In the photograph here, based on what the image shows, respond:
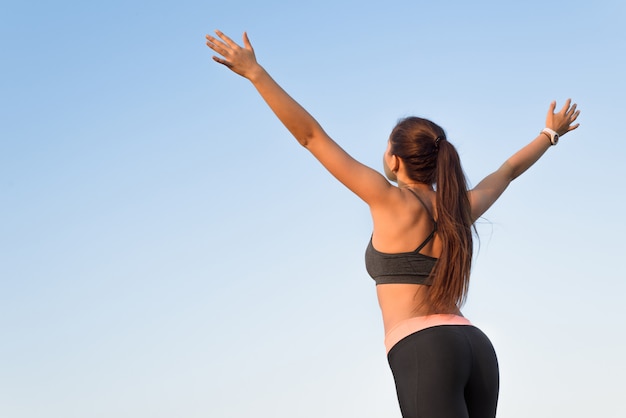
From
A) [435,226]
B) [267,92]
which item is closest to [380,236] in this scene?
[435,226]

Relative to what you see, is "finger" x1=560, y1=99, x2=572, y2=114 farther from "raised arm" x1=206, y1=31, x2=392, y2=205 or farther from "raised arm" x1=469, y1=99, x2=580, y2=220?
"raised arm" x1=206, y1=31, x2=392, y2=205

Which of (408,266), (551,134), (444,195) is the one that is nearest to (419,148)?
(444,195)

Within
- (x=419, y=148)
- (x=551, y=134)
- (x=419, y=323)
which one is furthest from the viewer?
(x=551, y=134)

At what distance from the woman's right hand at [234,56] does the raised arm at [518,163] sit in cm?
140

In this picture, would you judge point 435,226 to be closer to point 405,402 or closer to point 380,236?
point 380,236

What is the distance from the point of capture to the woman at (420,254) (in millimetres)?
3832

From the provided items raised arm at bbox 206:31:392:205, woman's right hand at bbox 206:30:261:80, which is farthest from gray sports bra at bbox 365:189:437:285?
woman's right hand at bbox 206:30:261:80

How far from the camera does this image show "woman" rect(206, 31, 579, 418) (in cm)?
383

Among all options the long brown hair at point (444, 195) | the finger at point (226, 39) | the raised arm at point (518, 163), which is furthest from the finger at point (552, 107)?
the finger at point (226, 39)

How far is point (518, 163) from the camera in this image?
507 cm

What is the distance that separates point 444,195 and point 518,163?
115cm

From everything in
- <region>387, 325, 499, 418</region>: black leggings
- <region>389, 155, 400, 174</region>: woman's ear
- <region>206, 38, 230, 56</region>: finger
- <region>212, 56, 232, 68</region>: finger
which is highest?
<region>206, 38, 230, 56</region>: finger

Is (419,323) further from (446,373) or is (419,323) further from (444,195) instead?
(444,195)

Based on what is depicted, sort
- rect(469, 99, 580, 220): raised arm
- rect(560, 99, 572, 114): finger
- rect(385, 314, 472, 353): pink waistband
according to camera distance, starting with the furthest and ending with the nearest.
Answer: rect(560, 99, 572, 114): finger, rect(469, 99, 580, 220): raised arm, rect(385, 314, 472, 353): pink waistband
